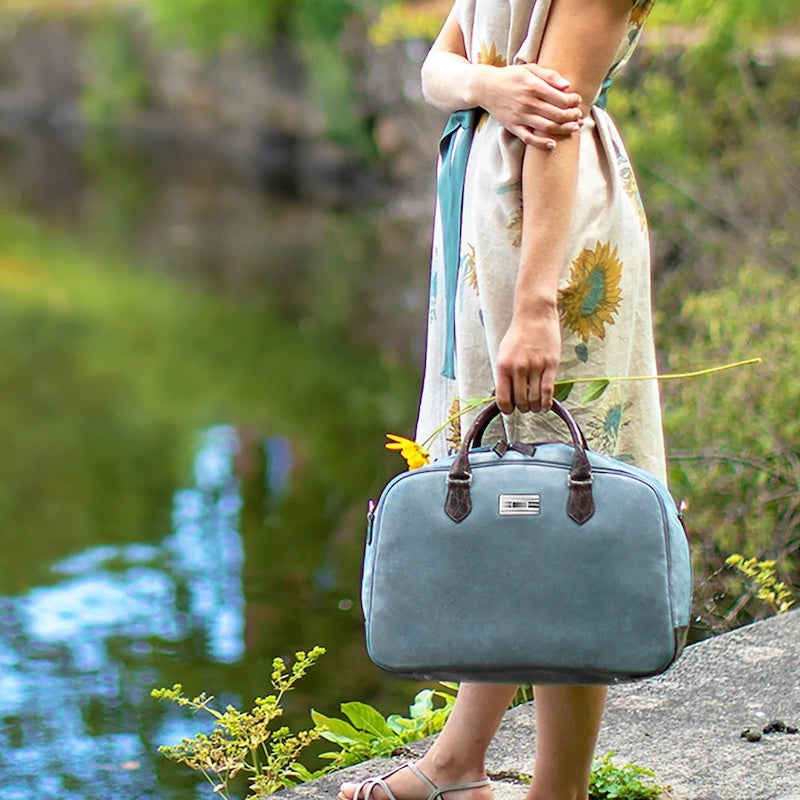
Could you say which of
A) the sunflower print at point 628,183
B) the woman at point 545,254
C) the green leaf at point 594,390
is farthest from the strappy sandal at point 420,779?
the sunflower print at point 628,183

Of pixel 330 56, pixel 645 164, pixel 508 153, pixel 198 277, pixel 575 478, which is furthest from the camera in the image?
pixel 330 56

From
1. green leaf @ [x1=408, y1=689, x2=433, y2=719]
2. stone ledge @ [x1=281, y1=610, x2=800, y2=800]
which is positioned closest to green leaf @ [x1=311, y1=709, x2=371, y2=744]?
green leaf @ [x1=408, y1=689, x2=433, y2=719]

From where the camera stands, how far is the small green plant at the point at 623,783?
2.48m

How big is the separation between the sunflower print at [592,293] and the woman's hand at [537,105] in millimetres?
184

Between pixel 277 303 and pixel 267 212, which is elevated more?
pixel 267 212

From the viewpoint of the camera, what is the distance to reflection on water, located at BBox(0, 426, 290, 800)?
12.2 feet

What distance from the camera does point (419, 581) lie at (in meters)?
2.03

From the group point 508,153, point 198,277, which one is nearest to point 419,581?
point 508,153

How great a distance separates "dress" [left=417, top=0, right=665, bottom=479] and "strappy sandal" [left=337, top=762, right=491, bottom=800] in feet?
2.03

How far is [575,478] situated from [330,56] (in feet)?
63.5

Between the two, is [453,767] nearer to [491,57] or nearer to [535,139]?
[535,139]

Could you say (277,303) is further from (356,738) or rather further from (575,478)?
(575,478)

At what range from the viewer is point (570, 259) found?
213cm

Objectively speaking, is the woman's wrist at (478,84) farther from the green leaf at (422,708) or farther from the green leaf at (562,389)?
the green leaf at (422,708)
